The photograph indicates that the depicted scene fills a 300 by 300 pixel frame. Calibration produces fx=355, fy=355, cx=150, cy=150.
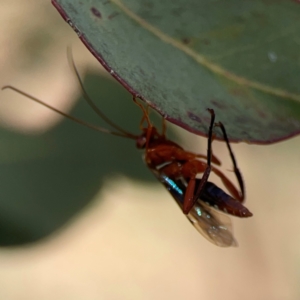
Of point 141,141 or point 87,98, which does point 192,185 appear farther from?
point 87,98

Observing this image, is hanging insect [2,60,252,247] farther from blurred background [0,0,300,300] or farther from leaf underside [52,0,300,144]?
leaf underside [52,0,300,144]

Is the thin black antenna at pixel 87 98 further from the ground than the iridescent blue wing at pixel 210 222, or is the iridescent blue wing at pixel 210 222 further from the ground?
the thin black antenna at pixel 87 98

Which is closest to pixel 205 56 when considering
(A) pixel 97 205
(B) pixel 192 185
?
(B) pixel 192 185

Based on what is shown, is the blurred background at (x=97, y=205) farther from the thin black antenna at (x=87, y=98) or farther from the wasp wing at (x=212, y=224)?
the wasp wing at (x=212, y=224)

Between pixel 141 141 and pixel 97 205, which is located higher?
pixel 141 141

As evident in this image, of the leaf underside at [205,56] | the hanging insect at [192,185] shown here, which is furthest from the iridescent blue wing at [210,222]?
the leaf underside at [205,56]

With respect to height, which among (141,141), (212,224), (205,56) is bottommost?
(212,224)
